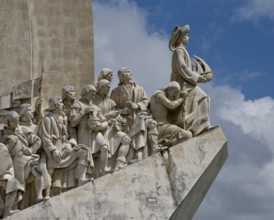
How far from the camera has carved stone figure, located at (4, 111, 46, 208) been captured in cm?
1286

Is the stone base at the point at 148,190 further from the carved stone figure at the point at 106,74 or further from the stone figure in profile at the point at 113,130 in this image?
the carved stone figure at the point at 106,74

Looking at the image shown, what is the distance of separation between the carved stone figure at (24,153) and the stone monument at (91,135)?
14 mm

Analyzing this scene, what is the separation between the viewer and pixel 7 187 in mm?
12641

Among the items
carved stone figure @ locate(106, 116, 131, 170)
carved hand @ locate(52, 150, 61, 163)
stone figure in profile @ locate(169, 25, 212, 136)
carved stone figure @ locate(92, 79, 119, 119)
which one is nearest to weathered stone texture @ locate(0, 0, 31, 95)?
carved stone figure @ locate(92, 79, 119, 119)

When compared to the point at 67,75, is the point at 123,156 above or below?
below

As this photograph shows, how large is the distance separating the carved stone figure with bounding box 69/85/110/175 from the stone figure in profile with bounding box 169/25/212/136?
139 centimetres

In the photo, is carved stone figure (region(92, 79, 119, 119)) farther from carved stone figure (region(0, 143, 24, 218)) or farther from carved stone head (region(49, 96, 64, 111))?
carved stone figure (region(0, 143, 24, 218))

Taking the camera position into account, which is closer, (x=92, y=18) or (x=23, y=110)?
(x=23, y=110)

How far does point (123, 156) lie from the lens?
1357 centimetres

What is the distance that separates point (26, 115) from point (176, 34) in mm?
3046

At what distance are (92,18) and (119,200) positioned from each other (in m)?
3.94

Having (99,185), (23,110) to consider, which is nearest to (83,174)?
(99,185)

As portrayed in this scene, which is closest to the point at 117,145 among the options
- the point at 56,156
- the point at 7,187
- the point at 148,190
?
the point at 148,190

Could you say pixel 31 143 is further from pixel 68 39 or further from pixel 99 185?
pixel 68 39
